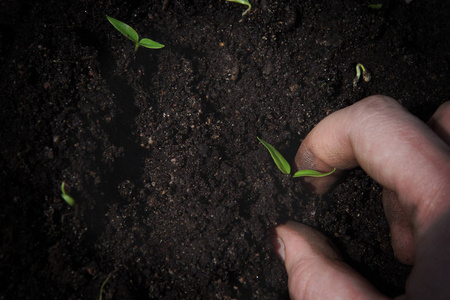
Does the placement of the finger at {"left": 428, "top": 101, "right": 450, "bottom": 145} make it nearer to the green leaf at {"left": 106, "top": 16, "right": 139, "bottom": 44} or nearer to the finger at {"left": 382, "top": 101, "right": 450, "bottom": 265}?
the finger at {"left": 382, "top": 101, "right": 450, "bottom": 265}

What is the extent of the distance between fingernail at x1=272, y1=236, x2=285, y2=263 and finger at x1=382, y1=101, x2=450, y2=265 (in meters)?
0.53

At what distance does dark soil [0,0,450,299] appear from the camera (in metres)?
1.13

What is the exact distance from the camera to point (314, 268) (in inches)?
42.4

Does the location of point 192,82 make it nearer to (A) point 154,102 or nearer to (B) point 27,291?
(A) point 154,102

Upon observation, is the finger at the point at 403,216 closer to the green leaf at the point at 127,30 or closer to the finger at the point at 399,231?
the finger at the point at 399,231

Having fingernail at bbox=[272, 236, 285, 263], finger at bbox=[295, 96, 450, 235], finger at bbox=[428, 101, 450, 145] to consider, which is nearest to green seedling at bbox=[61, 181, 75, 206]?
fingernail at bbox=[272, 236, 285, 263]

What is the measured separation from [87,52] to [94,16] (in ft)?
0.71

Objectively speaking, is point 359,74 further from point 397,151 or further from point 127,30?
point 127,30

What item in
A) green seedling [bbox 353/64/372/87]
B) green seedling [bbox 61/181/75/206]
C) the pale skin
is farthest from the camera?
green seedling [bbox 353/64/372/87]

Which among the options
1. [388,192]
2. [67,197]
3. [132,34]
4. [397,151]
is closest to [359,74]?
[388,192]

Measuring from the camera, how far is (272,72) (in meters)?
1.49

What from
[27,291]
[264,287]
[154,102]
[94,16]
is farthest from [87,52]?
[264,287]

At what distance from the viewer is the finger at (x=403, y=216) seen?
122 centimetres

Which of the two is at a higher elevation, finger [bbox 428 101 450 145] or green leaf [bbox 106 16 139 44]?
finger [bbox 428 101 450 145]
